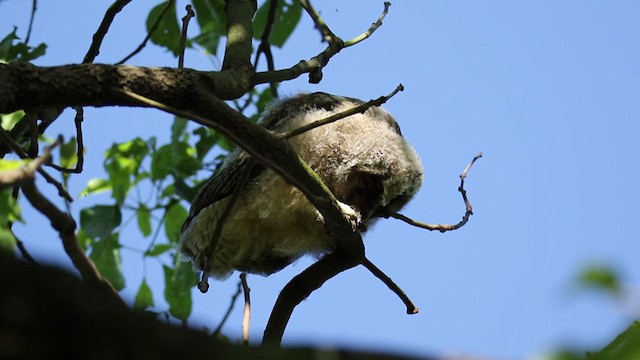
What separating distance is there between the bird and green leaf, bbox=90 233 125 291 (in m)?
0.37

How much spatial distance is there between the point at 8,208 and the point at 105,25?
1173 millimetres

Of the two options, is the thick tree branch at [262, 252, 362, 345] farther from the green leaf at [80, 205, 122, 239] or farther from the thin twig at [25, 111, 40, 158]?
the green leaf at [80, 205, 122, 239]

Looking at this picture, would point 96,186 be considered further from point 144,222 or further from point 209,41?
point 209,41

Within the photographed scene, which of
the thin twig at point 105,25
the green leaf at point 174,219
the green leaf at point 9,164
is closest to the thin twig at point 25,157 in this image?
the green leaf at point 9,164

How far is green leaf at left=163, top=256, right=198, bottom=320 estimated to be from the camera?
4.22 m

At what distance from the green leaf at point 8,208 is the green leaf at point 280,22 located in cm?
216

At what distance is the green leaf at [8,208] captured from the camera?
2258 millimetres

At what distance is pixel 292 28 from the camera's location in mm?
4512

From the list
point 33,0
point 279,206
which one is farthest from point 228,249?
point 33,0

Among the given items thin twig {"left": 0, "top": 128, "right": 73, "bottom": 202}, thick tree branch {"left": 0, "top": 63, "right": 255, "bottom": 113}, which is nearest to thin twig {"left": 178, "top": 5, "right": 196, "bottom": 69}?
thick tree branch {"left": 0, "top": 63, "right": 255, "bottom": 113}

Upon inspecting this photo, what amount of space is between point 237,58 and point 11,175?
145 centimetres

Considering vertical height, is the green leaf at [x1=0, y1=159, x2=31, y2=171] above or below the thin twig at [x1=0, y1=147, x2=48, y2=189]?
above

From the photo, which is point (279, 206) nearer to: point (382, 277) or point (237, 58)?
point (382, 277)

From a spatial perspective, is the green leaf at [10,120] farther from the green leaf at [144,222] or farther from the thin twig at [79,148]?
the green leaf at [144,222]
